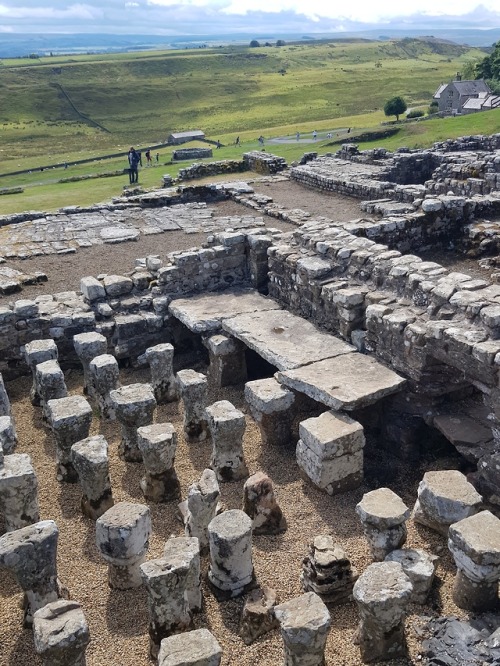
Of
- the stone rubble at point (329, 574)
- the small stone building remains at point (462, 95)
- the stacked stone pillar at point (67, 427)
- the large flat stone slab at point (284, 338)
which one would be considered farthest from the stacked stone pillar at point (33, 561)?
the small stone building remains at point (462, 95)

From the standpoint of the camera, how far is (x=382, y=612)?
19.2ft

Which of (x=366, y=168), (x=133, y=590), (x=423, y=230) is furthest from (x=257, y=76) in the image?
(x=133, y=590)

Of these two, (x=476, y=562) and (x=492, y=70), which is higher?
(x=492, y=70)

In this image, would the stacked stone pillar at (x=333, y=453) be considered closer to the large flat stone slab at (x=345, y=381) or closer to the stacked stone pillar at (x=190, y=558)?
the large flat stone slab at (x=345, y=381)

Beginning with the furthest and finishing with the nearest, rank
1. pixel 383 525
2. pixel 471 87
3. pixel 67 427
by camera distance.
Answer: pixel 471 87, pixel 67 427, pixel 383 525

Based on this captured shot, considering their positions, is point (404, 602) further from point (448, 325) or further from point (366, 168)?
point (366, 168)

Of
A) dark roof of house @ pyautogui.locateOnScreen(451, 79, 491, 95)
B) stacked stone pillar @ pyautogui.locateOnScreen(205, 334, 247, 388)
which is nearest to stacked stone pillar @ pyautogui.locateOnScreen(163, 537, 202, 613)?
stacked stone pillar @ pyautogui.locateOnScreen(205, 334, 247, 388)

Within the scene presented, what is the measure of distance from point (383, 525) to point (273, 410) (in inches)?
122

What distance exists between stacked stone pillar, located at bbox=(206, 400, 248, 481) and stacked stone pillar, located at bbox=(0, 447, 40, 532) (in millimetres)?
2626

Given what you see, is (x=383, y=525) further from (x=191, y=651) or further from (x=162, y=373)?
(x=162, y=373)

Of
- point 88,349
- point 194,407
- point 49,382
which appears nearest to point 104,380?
point 49,382

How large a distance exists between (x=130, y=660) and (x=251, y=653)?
4.09ft

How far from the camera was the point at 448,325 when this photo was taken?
907cm

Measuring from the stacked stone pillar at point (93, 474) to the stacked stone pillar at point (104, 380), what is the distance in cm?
255
